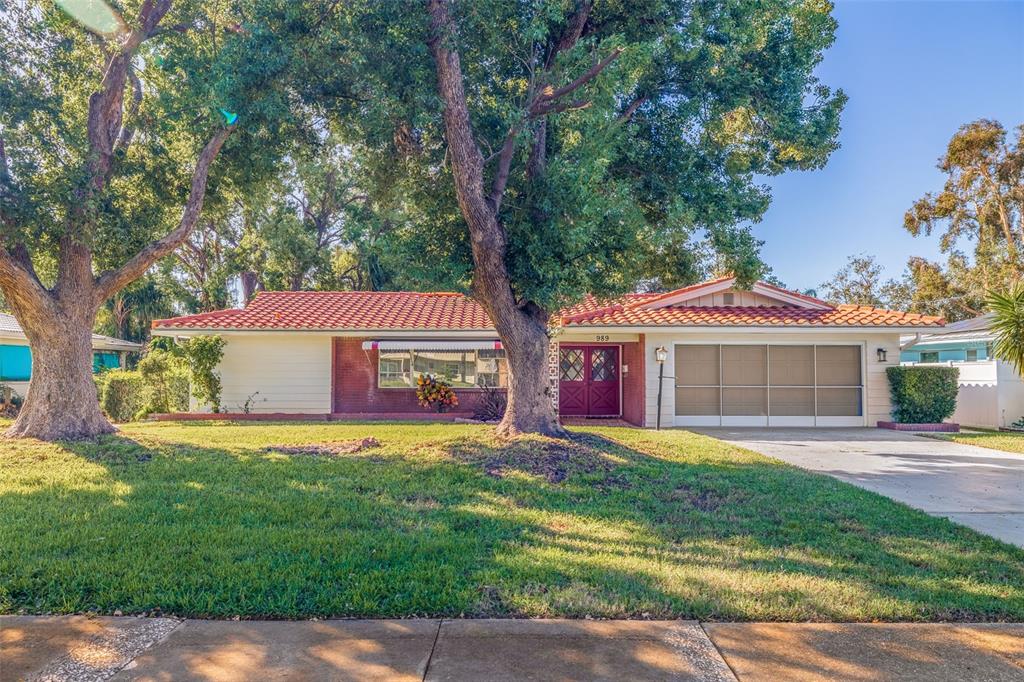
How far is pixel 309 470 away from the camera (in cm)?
815

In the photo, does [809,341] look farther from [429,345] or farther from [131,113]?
[131,113]

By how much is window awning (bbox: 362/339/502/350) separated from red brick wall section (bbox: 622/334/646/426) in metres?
3.68

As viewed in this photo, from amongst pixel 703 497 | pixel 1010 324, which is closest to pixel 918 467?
pixel 703 497

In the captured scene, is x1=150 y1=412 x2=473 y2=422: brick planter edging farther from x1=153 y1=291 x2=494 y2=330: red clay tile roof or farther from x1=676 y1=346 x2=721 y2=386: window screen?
x1=676 y1=346 x2=721 y2=386: window screen

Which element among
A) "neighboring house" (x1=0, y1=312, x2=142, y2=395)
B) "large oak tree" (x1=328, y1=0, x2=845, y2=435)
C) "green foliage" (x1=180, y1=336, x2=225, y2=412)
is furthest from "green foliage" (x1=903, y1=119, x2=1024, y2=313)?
"neighboring house" (x1=0, y1=312, x2=142, y2=395)

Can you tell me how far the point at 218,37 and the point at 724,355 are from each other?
13.6m

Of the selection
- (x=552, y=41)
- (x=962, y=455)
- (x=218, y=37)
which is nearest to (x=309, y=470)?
(x=552, y=41)

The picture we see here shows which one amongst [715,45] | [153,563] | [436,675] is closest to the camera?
[436,675]

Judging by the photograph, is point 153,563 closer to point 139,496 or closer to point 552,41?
point 139,496

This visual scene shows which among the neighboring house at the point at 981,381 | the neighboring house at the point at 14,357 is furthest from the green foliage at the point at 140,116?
the neighboring house at the point at 981,381

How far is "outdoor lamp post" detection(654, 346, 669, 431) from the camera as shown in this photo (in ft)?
46.8

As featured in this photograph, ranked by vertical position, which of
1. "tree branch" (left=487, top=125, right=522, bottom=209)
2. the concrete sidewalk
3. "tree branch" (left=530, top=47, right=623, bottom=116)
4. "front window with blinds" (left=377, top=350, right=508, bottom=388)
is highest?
"tree branch" (left=530, top=47, right=623, bottom=116)

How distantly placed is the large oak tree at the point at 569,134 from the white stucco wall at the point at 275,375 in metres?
7.69

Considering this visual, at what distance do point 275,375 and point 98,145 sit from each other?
25.1 feet
